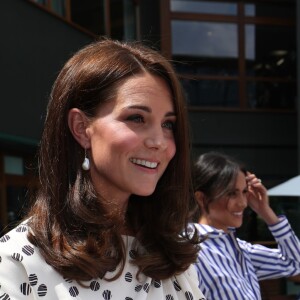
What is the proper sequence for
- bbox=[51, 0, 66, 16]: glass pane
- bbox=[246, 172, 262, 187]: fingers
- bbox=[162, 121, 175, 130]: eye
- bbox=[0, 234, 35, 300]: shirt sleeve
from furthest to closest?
bbox=[51, 0, 66, 16]: glass pane → bbox=[246, 172, 262, 187]: fingers → bbox=[162, 121, 175, 130]: eye → bbox=[0, 234, 35, 300]: shirt sleeve

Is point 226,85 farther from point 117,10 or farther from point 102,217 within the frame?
point 102,217

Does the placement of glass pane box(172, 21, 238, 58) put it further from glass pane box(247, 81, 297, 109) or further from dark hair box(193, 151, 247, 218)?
dark hair box(193, 151, 247, 218)

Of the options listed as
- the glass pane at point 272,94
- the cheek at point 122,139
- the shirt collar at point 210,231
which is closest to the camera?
the cheek at point 122,139

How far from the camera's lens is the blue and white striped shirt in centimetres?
232

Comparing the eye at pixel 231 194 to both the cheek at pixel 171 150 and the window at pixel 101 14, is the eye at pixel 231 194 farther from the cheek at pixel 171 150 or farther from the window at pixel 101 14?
the window at pixel 101 14

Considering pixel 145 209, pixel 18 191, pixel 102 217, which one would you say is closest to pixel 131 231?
pixel 145 209

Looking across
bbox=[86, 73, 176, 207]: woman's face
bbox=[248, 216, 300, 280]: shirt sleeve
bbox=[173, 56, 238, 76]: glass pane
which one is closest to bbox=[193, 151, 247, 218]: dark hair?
bbox=[248, 216, 300, 280]: shirt sleeve

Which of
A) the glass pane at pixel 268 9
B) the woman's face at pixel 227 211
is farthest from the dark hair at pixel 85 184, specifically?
the glass pane at pixel 268 9

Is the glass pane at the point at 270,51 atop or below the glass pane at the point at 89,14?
below

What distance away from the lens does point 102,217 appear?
1.32 meters

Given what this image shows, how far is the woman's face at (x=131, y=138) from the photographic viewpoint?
1287 millimetres

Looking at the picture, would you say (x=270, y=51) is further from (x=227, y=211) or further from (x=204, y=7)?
(x=227, y=211)

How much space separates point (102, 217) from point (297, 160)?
1251cm

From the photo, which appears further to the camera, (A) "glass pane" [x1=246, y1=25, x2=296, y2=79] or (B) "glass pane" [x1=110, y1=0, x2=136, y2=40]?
(A) "glass pane" [x1=246, y1=25, x2=296, y2=79]
